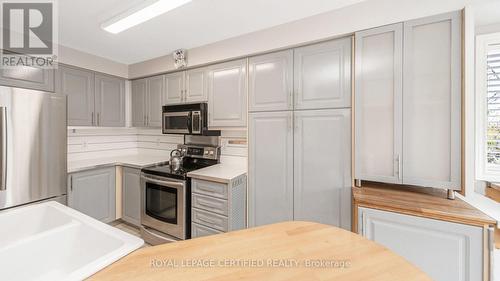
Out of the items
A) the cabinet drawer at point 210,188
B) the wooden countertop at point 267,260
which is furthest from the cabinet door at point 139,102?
the wooden countertop at point 267,260

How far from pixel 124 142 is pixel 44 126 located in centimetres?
164

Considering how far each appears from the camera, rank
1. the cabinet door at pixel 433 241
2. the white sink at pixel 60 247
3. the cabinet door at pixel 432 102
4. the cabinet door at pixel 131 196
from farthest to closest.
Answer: the cabinet door at pixel 131 196, the cabinet door at pixel 432 102, the cabinet door at pixel 433 241, the white sink at pixel 60 247

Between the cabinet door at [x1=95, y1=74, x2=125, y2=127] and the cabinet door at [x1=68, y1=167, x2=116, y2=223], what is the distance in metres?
0.74

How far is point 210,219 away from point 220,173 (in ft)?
1.56

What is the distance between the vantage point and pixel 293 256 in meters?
0.71

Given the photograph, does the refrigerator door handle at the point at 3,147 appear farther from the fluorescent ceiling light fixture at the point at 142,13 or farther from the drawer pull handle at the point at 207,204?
the drawer pull handle at the point at 207,204

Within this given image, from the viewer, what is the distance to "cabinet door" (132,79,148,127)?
10.2 feet

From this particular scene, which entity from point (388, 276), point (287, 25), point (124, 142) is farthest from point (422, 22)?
point (124, 142)

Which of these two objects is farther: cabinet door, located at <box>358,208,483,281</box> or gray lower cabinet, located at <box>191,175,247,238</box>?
gray lower cabinet, located at <box>191,175,247,238</box>

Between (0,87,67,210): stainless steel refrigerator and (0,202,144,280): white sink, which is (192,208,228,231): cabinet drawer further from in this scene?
(0,87,67,210): stainless steel refrigerator

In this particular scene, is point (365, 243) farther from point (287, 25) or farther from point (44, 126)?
point (44, 126)

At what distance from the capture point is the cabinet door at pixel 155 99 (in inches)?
116

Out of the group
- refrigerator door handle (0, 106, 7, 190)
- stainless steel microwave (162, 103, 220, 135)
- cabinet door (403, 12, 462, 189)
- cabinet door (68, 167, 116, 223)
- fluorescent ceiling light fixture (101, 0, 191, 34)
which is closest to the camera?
cabinet door (403, 12, 462, 189)

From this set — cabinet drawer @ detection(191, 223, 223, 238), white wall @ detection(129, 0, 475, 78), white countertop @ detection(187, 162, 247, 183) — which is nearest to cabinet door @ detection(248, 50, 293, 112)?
white wall @ detection(129, 0, 475, 78)
